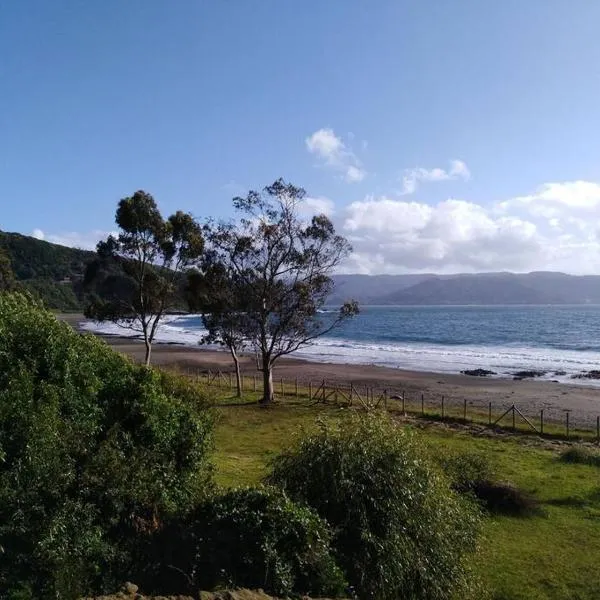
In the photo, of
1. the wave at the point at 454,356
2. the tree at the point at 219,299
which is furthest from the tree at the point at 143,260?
the wave at the point at 454,356

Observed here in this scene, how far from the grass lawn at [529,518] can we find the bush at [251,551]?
3541mm

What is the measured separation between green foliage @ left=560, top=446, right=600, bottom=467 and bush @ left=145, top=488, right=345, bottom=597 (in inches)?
594

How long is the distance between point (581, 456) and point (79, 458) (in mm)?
17933

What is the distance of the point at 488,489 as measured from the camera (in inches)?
614

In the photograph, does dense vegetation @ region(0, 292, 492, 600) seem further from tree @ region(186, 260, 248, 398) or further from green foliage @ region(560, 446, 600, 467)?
tree @ region(186, 260, 248, 398)

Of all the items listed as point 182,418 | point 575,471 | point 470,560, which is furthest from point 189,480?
point 575,471

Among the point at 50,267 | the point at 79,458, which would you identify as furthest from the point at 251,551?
the point at 50,267

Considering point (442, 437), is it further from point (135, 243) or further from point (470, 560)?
point (135, 243)

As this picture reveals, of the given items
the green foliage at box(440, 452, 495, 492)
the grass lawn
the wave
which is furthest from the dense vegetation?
the wave

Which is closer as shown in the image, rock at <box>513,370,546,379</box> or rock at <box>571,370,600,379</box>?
rock at <box>571,370,600,379</box>

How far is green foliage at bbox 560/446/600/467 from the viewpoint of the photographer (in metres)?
20.7

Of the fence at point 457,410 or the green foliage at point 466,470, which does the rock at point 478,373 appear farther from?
the green foliage at point 466,470

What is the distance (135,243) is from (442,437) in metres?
19.0

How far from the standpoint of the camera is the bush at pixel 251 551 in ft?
26.4
